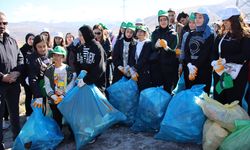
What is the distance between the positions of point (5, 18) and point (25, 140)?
1575mm

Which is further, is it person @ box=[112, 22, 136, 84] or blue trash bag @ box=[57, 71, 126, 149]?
person @ box=[112, 22, 136, 84]

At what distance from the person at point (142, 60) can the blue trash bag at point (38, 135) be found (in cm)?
147

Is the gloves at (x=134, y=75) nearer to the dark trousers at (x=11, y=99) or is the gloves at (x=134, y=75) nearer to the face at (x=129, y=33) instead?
the face at (x=129, y=33)

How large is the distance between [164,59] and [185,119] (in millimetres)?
1094

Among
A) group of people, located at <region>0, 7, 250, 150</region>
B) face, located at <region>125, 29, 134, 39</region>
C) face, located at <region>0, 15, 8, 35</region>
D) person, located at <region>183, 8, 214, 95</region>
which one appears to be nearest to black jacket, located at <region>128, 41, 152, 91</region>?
group of people, located at <region>0, 7, 250, 150</region>

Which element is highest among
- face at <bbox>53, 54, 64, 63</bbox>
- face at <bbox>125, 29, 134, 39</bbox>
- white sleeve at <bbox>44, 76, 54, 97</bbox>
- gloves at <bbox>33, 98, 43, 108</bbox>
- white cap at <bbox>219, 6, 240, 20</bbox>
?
white cap at <bbox>219, 6, 240, 20</bbox>

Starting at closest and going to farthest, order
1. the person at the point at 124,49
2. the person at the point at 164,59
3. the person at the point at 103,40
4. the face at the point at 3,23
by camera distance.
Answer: the face at the point at 3,23, the person at the point at 164,59, the person at the point at 124,49, the person at the point at 103,40

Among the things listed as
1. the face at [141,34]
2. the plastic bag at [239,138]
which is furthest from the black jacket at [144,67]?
the plastic bag at [239,138]

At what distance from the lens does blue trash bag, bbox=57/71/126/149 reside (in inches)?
153

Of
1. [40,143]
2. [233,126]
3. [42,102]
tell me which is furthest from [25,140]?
[233,126]

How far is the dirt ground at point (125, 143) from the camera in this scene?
3.97m

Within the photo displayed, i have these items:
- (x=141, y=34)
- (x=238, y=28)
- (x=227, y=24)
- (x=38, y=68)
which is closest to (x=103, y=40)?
(x=141, y=34)

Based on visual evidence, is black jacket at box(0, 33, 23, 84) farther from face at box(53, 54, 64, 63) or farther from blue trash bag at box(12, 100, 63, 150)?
blue trash bag at box(12, 100, 63, 150)

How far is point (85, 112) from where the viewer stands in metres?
3.91
